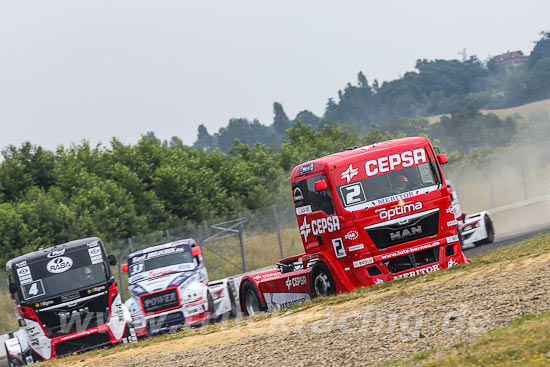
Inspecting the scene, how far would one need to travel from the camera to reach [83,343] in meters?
18.0

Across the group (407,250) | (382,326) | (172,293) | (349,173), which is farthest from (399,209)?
(172,293)

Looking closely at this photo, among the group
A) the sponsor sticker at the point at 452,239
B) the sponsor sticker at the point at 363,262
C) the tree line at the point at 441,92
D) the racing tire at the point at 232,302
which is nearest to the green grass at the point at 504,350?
the sponsor sticker at the point at 363,262

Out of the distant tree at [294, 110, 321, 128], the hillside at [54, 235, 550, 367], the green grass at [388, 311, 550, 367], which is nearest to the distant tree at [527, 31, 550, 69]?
the hillside at [54, 235, 550, 367]

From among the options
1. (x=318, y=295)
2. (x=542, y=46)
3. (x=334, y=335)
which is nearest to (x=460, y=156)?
(x=542, y=46)

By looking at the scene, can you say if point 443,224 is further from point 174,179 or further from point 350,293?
point 174,179

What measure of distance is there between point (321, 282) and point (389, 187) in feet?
7.01

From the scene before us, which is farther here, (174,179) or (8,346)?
(174,179)

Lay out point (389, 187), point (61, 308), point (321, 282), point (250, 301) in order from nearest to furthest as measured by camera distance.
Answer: point (389, 187)
point (321, 282)
point (250, 301)
point (61, 308)

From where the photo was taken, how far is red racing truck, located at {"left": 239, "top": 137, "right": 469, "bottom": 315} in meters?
14.0

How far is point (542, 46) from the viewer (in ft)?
308

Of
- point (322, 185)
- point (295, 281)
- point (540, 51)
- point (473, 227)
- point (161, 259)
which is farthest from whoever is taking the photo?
point (540, 51)

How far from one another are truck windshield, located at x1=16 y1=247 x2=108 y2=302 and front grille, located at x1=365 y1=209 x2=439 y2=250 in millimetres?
7294

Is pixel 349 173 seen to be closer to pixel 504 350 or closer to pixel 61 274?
pixel 504 350

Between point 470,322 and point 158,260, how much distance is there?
40.1 ft
